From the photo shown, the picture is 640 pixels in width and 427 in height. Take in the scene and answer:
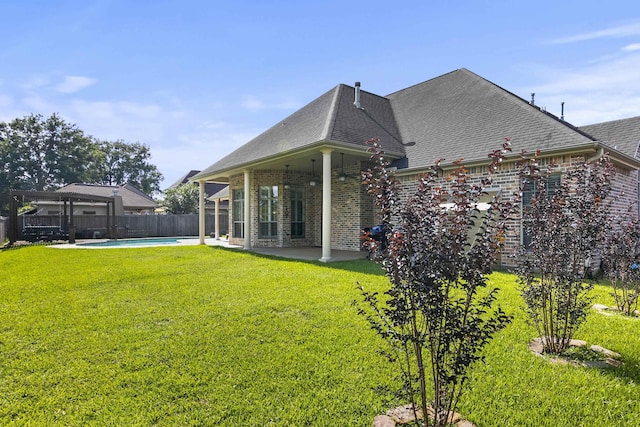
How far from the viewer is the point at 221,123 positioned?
77.6ft

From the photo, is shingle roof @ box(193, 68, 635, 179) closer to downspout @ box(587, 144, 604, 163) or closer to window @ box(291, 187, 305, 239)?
downspout @ box(587, 144, 604, 163)

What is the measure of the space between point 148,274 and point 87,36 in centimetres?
662

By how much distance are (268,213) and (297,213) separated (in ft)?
4.25

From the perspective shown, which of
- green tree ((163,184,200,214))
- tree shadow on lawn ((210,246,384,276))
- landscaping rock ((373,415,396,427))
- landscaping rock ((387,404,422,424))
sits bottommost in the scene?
landscaping rock ((387,404,422,424))

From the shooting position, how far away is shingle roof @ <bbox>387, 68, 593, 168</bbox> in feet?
29.4

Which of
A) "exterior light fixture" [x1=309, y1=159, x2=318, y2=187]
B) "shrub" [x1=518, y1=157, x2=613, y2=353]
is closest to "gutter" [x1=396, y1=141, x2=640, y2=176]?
"shrub" [x1=518, y1=157, x2=613, y2=353]

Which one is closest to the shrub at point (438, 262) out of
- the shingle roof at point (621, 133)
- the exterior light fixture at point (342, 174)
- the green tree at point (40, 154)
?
the exterior light fixture at point (342, 174)

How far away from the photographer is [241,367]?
3449 millimetres

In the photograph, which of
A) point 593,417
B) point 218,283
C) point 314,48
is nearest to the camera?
point 593,417

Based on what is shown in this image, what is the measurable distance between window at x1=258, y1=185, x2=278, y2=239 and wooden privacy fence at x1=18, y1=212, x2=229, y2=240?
10.3 metres

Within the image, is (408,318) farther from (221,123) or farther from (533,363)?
(221,123)

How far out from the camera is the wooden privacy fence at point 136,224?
22141 mm

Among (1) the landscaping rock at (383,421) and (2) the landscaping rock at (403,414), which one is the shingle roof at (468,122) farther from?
(1) the landscaping rock at (383,421)

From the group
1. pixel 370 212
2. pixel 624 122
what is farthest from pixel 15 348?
pixel 624 122
